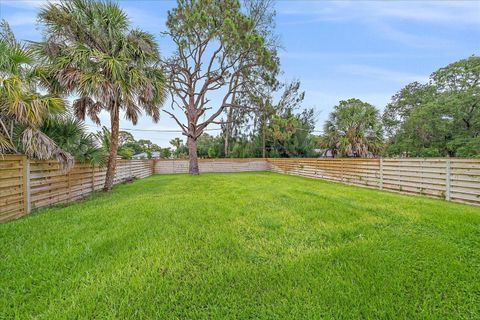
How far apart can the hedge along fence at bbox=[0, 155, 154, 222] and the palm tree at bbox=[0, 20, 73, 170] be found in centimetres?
30

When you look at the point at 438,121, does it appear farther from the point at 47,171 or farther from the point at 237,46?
the point at 47,171

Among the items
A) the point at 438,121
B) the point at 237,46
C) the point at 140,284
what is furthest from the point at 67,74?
the point at 438,121

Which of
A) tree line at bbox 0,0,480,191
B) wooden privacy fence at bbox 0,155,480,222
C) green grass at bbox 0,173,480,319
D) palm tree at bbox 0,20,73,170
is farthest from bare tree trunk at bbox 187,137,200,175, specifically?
green grass at bbox 0,173,480,319

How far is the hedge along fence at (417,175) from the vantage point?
5160 mm

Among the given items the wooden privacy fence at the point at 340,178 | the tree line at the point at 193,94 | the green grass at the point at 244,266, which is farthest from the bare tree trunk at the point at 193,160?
the green grass at the point at 244,266

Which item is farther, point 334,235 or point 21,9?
point 21,9

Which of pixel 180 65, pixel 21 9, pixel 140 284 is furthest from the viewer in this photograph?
pixel 180 65

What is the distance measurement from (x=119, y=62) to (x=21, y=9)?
302 cm

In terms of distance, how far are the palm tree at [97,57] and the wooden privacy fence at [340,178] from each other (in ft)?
4.87

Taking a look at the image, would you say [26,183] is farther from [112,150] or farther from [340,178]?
[340,178]

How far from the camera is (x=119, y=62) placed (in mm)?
6363

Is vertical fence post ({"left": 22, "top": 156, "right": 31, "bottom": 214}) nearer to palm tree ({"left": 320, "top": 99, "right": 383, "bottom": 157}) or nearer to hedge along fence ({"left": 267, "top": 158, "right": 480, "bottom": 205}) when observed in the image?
hedge along fence ({"left": 267, "top": 158, "right": 480, "bottom": 205})

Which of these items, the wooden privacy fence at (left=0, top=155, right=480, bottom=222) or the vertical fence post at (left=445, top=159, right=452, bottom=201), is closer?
the wooden privacy fence at (left=0, top=155, right=480, bottom=222)

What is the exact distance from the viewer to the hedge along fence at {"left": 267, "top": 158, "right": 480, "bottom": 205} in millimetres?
5160
